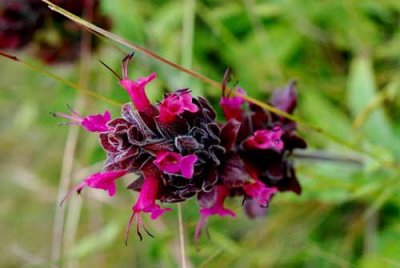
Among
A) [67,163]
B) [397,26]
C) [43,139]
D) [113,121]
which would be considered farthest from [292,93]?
[43,139]

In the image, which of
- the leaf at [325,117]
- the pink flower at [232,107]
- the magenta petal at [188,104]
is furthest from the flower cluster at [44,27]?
the magenta petal at [188,104]

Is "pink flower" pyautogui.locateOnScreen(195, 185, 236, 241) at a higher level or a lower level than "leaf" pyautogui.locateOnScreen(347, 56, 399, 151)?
higher

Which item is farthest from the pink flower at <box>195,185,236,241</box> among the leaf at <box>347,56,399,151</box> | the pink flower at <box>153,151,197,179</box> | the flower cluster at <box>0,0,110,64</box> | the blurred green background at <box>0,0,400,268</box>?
the flower cluster at <box>0,0,110,64</box>

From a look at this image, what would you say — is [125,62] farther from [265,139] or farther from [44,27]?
[44,27]

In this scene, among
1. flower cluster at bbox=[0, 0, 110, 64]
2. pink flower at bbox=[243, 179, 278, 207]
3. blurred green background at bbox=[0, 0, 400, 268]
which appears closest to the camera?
pink flower at bbox=[243, 179, 278, 207]

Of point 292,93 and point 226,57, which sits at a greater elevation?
point 292,93

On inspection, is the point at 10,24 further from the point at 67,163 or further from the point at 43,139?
the point at 43,139

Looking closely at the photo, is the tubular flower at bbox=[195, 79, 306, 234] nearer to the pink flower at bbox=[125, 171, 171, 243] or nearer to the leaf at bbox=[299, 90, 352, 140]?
the pink flower at bbox=[125, 171, 171, 243]
